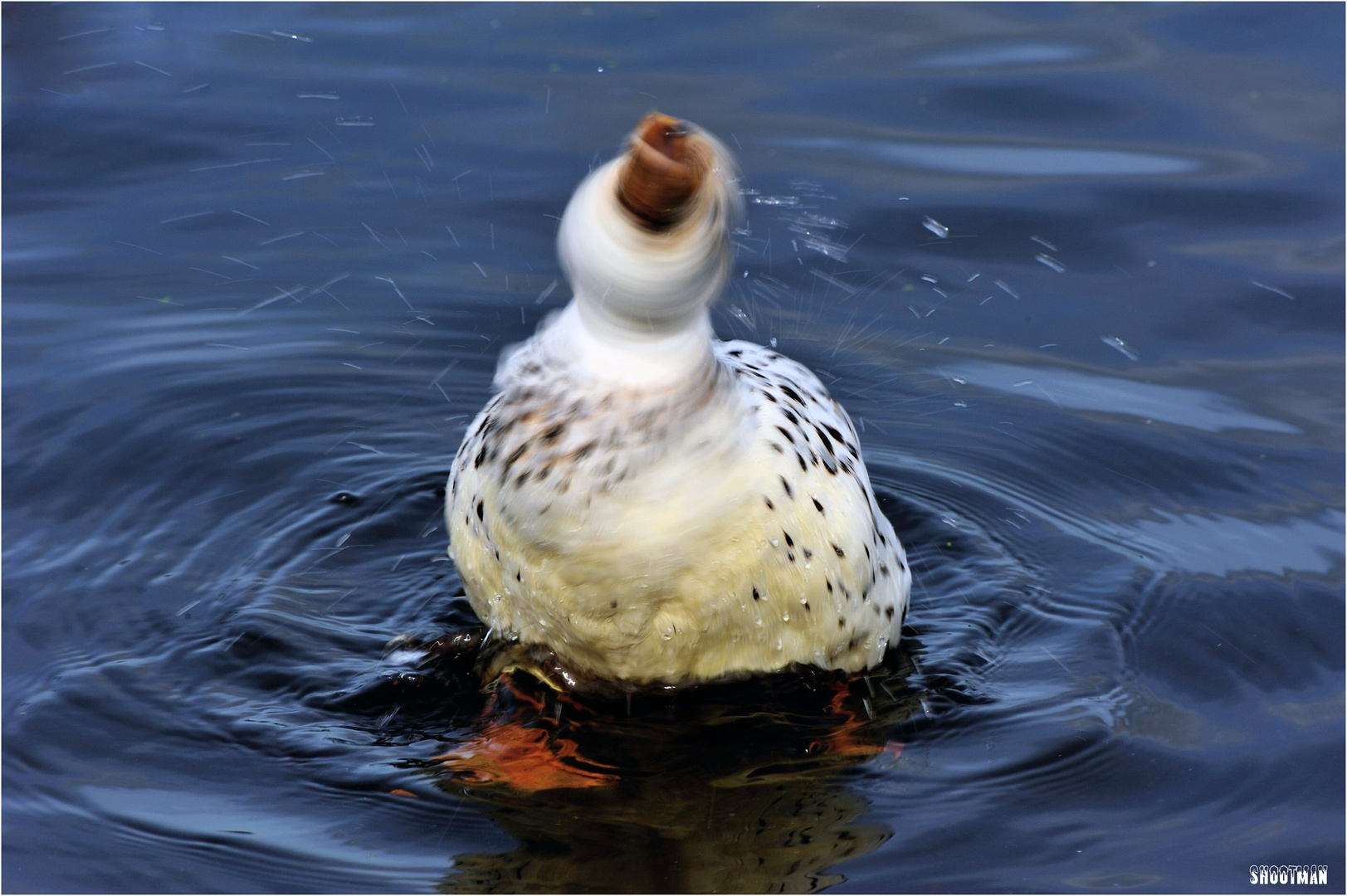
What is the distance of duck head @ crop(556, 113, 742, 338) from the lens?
3.03 meters

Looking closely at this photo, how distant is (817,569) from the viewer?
390 cm

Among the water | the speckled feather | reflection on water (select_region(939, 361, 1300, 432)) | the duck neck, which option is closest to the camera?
the duck neck

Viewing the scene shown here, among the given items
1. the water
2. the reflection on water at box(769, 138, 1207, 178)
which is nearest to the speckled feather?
the water

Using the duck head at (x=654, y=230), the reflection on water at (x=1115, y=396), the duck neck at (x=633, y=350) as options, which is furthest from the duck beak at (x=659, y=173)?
the reflection on water at (x=1115, y=396)

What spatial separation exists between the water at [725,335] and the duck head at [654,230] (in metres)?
1.46

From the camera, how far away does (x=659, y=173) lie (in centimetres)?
299

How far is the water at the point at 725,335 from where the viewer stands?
3.89m

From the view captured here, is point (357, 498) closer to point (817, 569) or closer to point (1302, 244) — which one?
point (817, 569)

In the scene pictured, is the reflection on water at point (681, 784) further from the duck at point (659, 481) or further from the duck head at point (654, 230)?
the duck head at point (654, 230)

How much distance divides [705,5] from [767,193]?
7.49ft

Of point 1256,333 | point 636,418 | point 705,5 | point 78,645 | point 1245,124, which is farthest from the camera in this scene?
point 705,5

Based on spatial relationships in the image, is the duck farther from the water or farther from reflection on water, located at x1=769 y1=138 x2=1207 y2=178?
reflection on water, located at x1=769 y1=138 x2=1207 y2=178

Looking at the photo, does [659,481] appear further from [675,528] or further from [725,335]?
[725,335]

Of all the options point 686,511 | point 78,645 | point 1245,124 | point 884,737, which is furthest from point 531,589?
point 1245,124
